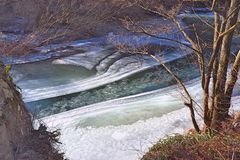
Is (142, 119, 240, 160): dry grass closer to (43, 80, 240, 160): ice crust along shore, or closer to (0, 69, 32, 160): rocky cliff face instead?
(43, 80, 240, 160): ice crust along shore

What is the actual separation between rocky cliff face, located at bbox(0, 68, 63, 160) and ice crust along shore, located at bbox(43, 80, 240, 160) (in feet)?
8.06

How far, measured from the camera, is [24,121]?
5.37 meters

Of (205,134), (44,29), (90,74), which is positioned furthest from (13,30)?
(205,134)

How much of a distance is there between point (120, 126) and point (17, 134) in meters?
4.31

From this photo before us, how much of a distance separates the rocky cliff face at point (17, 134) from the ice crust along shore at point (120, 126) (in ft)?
8.06

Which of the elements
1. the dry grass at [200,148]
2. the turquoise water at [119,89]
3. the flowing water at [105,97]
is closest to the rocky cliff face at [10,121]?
the flowing water at [105,97]

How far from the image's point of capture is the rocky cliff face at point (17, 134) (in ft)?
15.3

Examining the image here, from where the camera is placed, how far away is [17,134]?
16.3 ft

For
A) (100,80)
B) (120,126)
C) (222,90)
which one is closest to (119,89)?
(100,80)

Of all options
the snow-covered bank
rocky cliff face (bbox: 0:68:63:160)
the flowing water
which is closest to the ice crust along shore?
the flowing water

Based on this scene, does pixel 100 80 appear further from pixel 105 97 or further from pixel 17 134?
pixel 17 134

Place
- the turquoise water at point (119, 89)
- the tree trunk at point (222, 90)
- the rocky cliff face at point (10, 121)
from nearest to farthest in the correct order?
1. the rocky cliff face at point (10, 121)
2. the tree trunk at point (222, 90)
3. the turquoise water at point (119, 89)

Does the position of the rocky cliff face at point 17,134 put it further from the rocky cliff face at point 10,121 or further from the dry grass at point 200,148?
the dry grass at point 200,148

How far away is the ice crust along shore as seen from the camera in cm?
797
